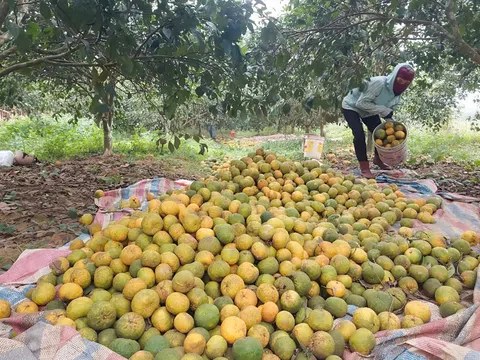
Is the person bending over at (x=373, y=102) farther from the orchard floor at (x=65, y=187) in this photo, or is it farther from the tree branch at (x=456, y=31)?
the tree branch at (x=456, y=31)

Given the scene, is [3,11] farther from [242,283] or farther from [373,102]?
[373,102]

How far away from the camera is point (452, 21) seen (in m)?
3.62

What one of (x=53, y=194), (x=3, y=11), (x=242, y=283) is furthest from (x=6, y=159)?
(x=242, y=283)

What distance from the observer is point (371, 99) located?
246 inches

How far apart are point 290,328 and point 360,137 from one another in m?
5.15

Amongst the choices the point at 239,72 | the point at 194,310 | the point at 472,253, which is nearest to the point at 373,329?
the point at 194,310

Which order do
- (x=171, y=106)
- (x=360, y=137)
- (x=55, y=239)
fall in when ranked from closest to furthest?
(x=171, y=106) → (x=55, y=239) → (x=360, y=137)

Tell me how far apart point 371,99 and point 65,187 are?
537 centimetres

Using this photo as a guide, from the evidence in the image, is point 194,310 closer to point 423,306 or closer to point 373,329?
point 373,329

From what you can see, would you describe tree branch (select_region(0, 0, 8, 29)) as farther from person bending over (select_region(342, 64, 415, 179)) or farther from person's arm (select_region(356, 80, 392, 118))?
person's arm (select_region(356, 80, 392, 118))

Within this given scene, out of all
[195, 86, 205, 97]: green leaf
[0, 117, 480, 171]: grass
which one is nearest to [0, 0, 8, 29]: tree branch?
[195, 86, 205, 97]: green leaf

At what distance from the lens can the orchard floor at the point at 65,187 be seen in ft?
12.2

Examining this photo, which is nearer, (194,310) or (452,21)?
(194,310)

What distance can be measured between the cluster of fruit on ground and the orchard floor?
1430 mm
